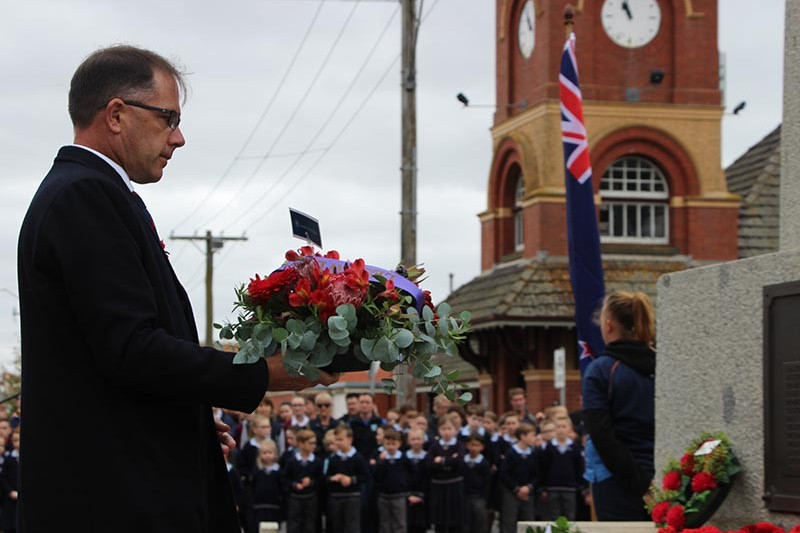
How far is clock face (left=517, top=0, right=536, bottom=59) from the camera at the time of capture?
111 feet

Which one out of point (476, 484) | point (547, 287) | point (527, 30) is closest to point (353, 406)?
point (476, 484)

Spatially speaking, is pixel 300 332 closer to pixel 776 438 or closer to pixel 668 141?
pixel 776 438

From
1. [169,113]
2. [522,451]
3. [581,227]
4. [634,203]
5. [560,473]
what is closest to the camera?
[169,113]

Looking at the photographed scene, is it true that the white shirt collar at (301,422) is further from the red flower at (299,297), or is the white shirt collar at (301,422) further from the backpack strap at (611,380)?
the red flower at (299,297)

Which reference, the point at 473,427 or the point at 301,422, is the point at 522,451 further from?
the point at 301,422

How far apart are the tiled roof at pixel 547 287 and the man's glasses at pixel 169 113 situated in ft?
94.9

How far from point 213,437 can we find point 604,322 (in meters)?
4.30

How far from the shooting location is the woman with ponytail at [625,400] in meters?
7.45

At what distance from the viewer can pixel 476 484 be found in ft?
61.8

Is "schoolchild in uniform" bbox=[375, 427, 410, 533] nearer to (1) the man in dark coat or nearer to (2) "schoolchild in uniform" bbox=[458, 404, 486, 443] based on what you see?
(2) "schoolchild in uniform" bbox=[458, 404, 486, 443]

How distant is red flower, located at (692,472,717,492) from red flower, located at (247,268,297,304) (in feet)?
11.2

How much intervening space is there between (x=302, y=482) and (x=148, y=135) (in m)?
14.1

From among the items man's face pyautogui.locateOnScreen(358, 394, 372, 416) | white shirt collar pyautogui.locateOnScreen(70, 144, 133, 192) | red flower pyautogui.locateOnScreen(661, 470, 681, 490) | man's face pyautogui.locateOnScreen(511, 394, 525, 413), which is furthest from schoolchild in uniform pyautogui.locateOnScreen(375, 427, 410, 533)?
white shirt collar pyautogui.locateOnScreen(70, 144, 133, 192)

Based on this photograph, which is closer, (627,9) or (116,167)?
(116,167)
